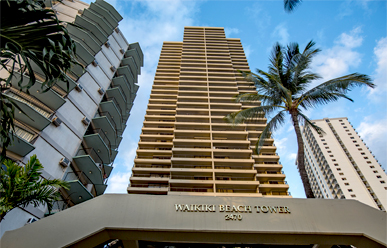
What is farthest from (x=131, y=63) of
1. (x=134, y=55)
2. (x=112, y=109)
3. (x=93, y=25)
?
(x=112, y=109)

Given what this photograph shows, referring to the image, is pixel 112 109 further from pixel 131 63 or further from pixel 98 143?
pixel 131 63

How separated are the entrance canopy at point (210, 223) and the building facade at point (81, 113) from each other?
541 centimetres

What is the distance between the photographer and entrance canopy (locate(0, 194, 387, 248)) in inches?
325

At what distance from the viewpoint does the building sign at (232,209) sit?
8.84 metres

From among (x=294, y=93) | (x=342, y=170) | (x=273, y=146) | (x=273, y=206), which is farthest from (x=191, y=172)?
(x=342, y=170)

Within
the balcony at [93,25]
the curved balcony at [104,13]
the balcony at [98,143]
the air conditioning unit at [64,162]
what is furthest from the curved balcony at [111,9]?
the air conditioning unit at [64,162]

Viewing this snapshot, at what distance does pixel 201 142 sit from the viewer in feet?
96.1

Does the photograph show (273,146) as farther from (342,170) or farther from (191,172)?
(342,170)

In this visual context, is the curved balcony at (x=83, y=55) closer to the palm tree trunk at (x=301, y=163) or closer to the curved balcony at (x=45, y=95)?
the curved balcony at (x=45, y=95)

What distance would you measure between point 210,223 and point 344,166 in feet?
276

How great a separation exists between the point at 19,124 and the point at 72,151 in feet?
12.9

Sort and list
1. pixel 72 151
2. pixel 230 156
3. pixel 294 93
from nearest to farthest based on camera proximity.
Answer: pixel 294 93 < pixel 72 151 < pixel 230 156

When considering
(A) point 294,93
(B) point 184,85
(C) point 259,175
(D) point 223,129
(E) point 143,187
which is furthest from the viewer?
(B) point 184,85

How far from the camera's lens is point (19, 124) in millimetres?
15078
